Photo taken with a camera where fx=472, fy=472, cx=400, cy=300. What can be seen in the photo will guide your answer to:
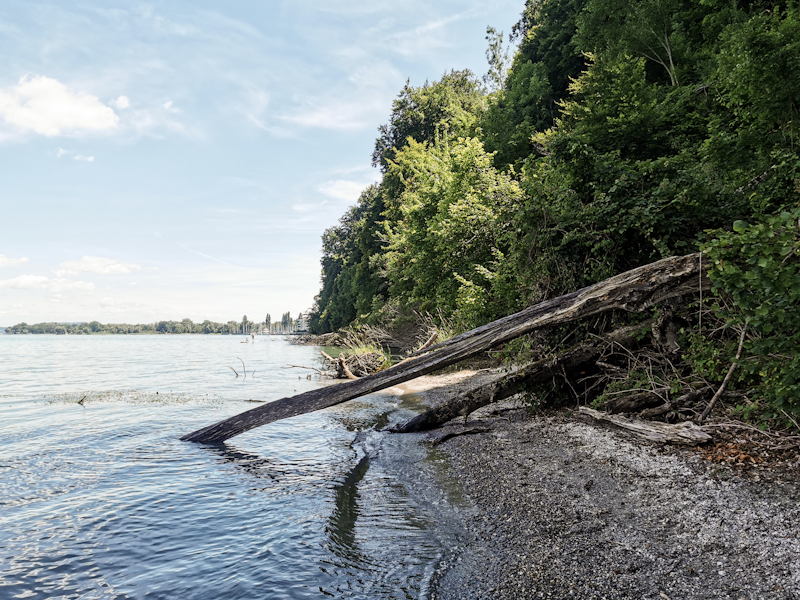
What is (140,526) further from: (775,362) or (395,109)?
(395,109)

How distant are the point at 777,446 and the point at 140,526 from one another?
7310 millimetres

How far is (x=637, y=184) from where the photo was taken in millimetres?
8312

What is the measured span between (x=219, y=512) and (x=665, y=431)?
A: 5.87 m

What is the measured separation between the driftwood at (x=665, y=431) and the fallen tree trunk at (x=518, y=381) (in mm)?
1522

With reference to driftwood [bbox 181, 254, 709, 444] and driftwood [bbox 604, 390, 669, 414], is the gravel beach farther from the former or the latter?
driftwood [bbox 181, 254, 709, 444]

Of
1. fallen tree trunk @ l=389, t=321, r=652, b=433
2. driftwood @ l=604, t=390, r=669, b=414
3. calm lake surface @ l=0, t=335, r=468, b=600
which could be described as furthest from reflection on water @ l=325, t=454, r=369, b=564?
driftwood @ l=604, t=390, r=669, b=414

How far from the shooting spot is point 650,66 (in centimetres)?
3016

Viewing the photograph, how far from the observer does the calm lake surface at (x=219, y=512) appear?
4.27 metres

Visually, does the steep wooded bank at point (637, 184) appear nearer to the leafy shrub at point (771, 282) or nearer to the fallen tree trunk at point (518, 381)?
the leafy shrub at point (771, 282)

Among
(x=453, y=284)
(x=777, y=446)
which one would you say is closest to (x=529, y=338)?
(x=777, y=446)

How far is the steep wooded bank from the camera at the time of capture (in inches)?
202

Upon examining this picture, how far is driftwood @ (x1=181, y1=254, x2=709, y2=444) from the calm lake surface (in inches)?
41.5

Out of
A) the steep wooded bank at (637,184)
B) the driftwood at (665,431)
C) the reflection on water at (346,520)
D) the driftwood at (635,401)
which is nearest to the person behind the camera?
the reflection on water at (346,520)

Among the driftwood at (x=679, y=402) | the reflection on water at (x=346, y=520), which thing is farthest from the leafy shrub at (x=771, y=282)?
the reflection on water at (x=346, y=520)
